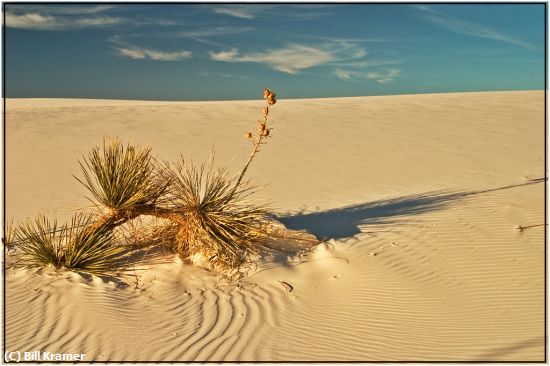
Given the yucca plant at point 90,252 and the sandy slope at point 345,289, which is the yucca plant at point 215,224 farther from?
the yucca plant at point 90,252

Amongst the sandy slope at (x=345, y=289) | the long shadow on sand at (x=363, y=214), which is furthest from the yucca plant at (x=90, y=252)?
the long shadow on sand at (x=363, y=214)

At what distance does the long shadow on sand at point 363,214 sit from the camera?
755 centimetres

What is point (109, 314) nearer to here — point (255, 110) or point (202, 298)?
point (202, 298)

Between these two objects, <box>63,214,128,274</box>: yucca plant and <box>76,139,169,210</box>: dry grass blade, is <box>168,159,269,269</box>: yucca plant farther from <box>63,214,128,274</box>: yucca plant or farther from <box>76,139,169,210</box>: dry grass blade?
<box>63,214,128,274</box>: yucca plant

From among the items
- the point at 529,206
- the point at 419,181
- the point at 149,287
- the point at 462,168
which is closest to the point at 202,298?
the point at 149,287

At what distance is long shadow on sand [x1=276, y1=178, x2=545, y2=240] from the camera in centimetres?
755

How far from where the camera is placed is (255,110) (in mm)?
28844

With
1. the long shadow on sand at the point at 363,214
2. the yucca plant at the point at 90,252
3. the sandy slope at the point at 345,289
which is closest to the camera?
the sandy slope at the point at 345,289

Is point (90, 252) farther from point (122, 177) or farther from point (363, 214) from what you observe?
point (363, 214)

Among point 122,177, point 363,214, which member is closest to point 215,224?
point 122,177

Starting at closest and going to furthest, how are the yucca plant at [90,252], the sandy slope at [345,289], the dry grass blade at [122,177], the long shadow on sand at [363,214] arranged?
the sandy slope at [345,289] < the yucca plant at [90,252] < the dry grass blade at [122,177] < the long shadow on sand at [363,214]

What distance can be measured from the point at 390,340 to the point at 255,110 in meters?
25.0

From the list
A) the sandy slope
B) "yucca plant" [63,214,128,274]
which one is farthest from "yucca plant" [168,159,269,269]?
"yucca plant" [63,214,128,274]

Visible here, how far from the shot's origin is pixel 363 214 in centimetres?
845
